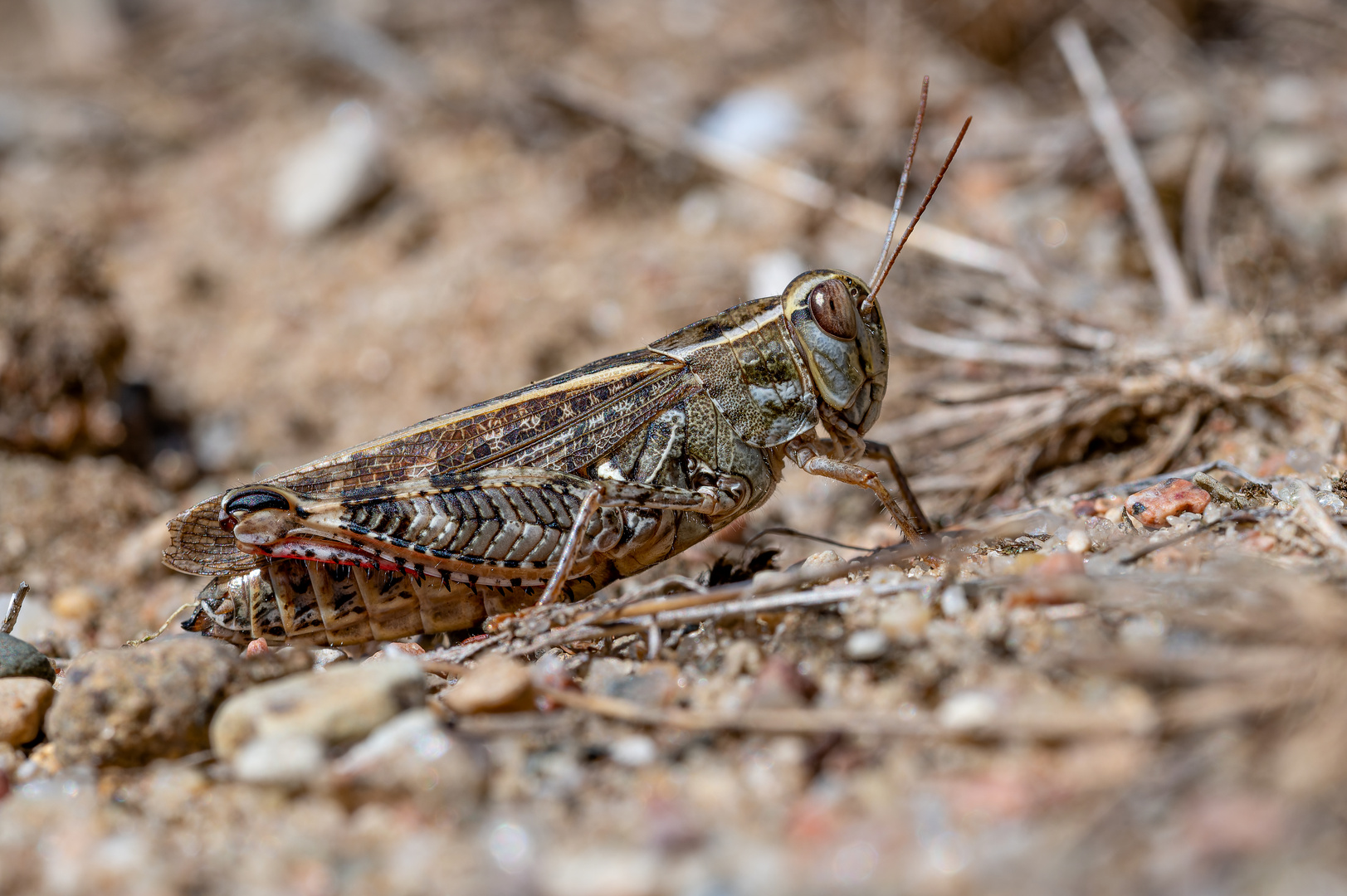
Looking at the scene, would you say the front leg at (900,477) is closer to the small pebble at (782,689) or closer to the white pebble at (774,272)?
the small pebble at (782,689)

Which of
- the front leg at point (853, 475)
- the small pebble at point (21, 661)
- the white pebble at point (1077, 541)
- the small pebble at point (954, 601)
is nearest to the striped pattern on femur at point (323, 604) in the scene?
the small pebble at point (21, 661)

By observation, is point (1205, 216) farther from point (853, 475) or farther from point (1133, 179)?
point (853, 475)

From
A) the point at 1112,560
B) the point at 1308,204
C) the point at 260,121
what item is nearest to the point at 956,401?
the point at 1112,560

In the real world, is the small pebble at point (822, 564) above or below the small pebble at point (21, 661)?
below

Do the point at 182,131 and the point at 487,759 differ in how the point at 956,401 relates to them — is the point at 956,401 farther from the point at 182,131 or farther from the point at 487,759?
the point at 182,131

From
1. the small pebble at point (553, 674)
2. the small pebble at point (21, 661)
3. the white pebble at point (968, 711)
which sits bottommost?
the white pebble at point (968, 711)

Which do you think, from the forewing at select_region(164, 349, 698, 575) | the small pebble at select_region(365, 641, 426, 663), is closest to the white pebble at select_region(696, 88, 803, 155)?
the forewing at select_region(164, 349, 698, 575)
